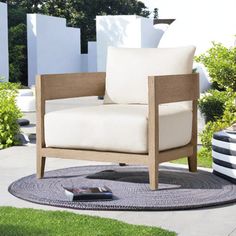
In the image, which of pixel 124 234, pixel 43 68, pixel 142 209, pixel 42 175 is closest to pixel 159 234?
pixel 124 234

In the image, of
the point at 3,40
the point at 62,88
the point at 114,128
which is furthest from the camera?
the point at 3,40

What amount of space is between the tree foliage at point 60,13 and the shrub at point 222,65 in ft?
45.9

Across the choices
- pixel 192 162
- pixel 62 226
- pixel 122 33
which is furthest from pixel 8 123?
pixel 122 33

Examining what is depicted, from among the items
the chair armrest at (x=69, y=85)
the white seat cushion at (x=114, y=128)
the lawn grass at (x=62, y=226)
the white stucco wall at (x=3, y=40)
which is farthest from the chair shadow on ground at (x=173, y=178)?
the white stucco wall at (x=3, y=40)

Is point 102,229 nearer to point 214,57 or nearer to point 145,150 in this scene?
point 145,150

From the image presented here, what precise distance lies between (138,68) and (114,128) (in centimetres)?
71

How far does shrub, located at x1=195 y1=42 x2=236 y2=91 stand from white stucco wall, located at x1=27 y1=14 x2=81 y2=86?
522 inches

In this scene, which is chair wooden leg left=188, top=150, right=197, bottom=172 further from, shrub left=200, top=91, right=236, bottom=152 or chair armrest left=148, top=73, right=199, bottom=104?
shrub left=200, top=91, right=236, bottom=152

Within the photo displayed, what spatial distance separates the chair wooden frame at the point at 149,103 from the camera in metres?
3.64

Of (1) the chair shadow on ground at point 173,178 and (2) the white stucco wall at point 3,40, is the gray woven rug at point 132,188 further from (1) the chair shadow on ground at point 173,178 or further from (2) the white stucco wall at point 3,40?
(2) the white stucco wall at point 3,40

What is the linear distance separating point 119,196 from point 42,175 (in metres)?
0.69

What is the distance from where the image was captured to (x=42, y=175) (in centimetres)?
411

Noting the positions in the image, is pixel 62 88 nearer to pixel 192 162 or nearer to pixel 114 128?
pixel 114 128

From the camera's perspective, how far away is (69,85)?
4.29 meters
